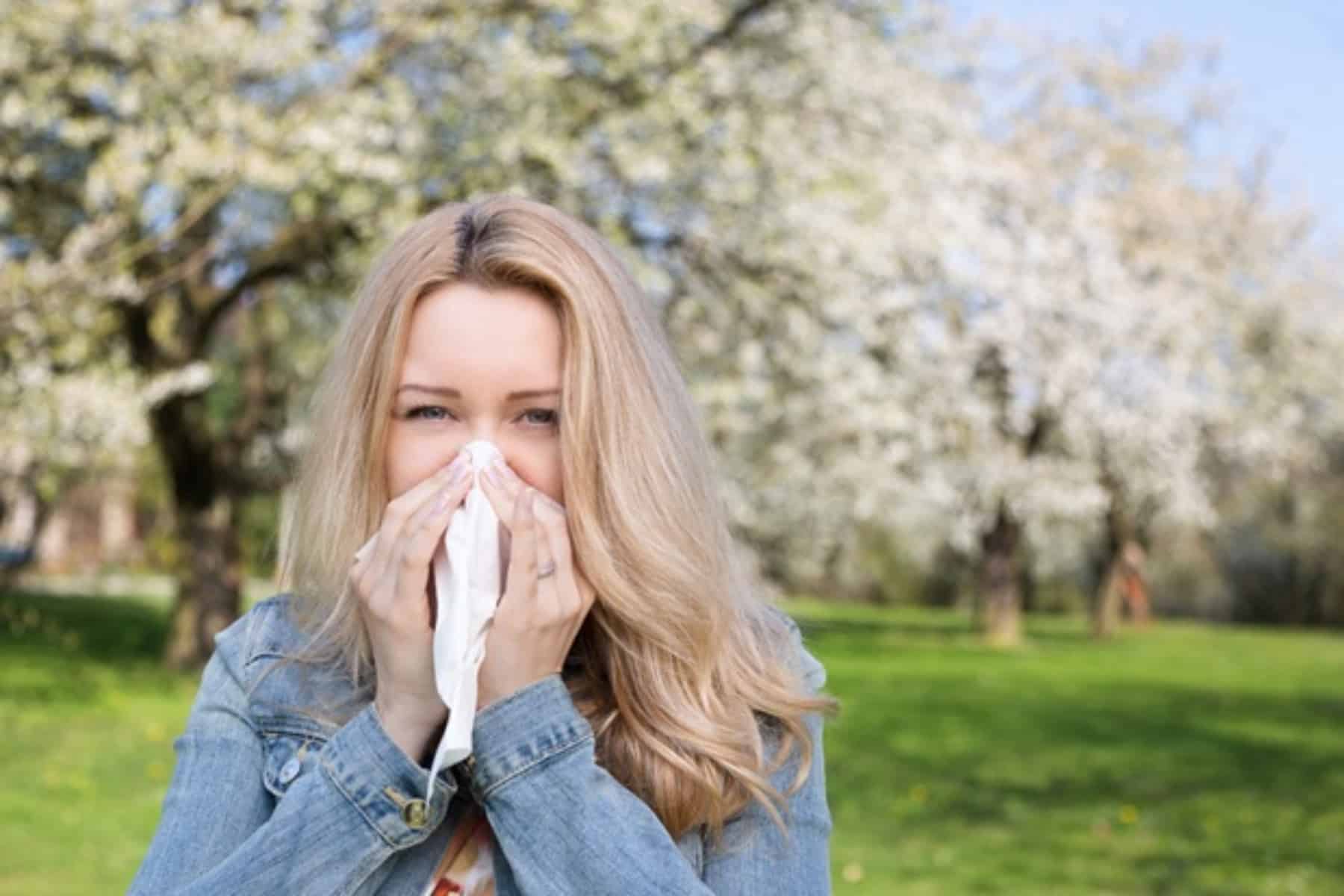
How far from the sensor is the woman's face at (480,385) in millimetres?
1821

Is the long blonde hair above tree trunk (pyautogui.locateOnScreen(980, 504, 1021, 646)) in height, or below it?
above

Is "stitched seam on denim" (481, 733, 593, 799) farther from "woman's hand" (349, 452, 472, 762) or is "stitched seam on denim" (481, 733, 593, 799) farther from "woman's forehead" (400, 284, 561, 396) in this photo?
"woman's forehead" (400, 284, 561, 396)

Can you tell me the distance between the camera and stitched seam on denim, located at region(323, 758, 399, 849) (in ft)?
5.68

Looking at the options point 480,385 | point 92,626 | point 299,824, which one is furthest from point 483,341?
point 92,626

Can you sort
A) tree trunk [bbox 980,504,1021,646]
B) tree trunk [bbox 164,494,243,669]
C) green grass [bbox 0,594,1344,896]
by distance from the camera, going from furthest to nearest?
tree trunk [bbox 980,504,1021,646] < tree trunk [bbox 164,494,243,669] < green grass [bbox 0,594,1344,896]

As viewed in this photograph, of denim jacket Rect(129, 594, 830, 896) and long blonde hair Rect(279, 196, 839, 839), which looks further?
long blonde hair Rect(279, 196, 839, 839)

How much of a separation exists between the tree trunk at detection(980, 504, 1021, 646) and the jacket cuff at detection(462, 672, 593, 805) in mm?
23941

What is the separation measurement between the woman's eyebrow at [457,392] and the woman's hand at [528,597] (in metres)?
0.08

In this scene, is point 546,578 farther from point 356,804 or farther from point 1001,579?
point 1001,579

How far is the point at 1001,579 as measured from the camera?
87.8 ft

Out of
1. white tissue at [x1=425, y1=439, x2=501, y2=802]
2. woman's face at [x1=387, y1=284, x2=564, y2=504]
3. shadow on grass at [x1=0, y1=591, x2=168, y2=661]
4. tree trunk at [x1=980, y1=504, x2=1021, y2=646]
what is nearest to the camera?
white tissue at [x1=425, y1=439, x2=501, y2=802]

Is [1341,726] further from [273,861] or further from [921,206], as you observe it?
[273,861]

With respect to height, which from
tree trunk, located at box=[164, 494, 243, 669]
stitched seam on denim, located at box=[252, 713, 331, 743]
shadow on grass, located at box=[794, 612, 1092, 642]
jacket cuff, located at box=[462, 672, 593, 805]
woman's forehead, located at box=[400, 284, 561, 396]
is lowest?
shadow on grass, located at box=[794, 612, 1092, 642]

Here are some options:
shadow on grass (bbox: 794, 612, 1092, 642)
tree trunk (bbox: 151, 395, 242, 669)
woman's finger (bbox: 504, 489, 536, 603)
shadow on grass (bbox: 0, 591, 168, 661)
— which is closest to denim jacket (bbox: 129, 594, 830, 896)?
woman's finger (bbox: 504, 489, 536, 603)
